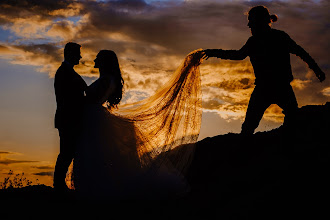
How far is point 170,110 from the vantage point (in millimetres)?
7684

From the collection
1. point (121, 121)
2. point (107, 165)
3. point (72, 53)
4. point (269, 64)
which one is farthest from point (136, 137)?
point (269, 64)

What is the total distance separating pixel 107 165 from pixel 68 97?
4.90 feet

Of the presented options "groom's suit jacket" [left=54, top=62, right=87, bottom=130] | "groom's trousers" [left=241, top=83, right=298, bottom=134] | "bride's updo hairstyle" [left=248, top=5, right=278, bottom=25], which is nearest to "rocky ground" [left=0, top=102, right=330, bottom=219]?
"groom's trousers" [left=241, top=83, right=298, bottom=134]

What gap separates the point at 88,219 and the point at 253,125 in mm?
3611

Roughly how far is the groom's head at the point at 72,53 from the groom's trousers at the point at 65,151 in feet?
4.55

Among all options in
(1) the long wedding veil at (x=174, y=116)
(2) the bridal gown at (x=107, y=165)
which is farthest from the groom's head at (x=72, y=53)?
(1) the long wedding veil at (x=174, y=116)

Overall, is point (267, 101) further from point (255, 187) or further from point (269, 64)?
point (255, 187)

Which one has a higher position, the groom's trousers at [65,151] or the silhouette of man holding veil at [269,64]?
the silhouette of man holding veil at [269,64]

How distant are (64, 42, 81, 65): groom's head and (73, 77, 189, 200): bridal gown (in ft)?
2.27

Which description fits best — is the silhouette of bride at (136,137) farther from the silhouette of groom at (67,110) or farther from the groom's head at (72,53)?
the groom's head at (72,53)

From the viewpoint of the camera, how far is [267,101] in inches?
279

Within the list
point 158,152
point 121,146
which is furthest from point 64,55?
point 158,152

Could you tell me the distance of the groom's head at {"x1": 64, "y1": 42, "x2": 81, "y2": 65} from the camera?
699 cm

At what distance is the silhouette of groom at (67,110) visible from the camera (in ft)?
22.2
